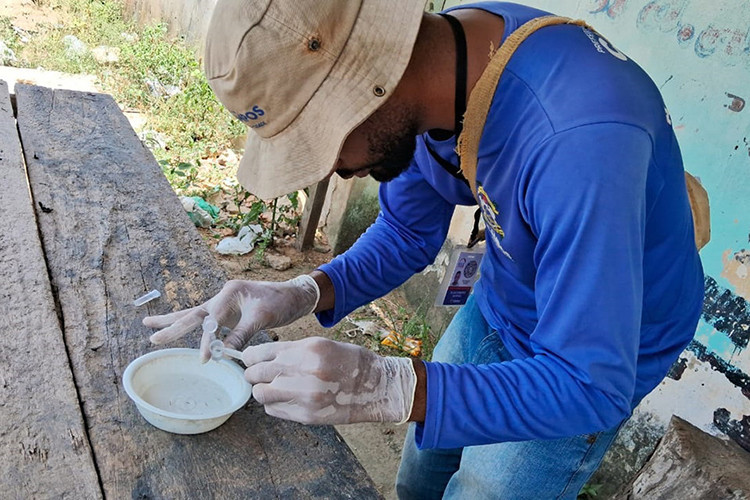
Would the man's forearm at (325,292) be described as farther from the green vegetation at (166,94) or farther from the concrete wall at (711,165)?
the green vegetation at (166,94)

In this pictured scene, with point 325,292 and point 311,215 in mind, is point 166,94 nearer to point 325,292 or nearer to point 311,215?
point 311,215

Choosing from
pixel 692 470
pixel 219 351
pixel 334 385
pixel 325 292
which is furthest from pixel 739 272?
pixel 219 351

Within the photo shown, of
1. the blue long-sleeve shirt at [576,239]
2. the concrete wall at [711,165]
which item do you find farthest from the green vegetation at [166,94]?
the blue long-sleeve shirt at [576,239]

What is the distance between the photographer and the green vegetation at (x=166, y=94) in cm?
446

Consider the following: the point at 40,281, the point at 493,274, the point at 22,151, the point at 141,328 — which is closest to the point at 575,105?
the point at 493,274

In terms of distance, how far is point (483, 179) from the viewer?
4.08ft

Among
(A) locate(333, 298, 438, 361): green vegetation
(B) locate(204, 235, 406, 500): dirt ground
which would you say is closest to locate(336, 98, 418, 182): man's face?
(B) locate(204, 235, 406, 500): dirt ground

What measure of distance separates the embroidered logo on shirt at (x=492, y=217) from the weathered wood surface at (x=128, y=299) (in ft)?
1.75

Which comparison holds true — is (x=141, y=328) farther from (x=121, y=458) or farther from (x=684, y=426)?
(x=684, y=426)

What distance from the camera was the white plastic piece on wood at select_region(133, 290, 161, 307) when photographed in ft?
5.10

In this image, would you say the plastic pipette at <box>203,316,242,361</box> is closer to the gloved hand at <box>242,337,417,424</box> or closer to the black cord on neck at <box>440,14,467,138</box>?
the gloved hand at <box>242,337,417,424</box>

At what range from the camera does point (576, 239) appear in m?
0.96

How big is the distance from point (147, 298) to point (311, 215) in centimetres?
248

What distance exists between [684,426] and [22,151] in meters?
2.48
